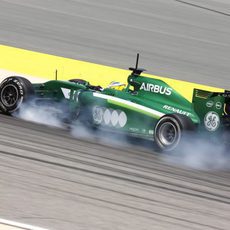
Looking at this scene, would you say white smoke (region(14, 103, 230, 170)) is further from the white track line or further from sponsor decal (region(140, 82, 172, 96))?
the white track line

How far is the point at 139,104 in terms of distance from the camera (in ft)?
38.8

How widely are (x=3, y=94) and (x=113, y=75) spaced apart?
369 cm

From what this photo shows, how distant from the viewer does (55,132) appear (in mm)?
11789

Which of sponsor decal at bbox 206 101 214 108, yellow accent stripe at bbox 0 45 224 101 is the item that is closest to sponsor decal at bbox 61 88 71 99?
sponsor decal at bbox 206 101 214 108

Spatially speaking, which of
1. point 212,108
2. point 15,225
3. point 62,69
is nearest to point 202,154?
point 212,108

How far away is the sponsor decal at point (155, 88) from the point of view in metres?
11.9

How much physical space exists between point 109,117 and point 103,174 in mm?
2819

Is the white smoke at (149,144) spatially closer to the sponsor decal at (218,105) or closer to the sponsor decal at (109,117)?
the sponsor decal at (109,117)

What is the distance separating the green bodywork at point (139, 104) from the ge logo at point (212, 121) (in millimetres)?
64

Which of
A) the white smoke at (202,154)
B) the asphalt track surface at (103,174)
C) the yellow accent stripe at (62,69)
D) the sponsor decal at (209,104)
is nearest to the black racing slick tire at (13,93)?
the asphalt track surface at (103,174)

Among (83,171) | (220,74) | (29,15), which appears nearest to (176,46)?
(220,74)

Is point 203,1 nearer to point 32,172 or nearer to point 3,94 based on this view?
point 3,94

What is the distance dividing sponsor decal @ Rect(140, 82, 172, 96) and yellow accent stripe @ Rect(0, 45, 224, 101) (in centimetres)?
374

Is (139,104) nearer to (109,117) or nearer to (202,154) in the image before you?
(109,117)
